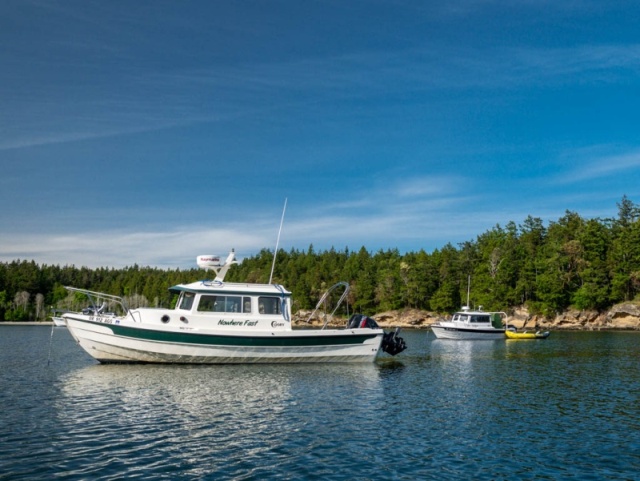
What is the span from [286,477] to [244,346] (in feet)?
64.1

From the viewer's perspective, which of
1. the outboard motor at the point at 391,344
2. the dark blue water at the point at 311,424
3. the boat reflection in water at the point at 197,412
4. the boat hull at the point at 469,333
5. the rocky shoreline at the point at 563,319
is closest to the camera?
the dark blue water at the point at 311,424

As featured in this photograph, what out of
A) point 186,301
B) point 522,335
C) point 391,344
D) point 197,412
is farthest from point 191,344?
point 522,335

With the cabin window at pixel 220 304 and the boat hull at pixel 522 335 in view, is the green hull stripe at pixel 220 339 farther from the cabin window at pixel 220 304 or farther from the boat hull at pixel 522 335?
the boat hull at pixel 522 335

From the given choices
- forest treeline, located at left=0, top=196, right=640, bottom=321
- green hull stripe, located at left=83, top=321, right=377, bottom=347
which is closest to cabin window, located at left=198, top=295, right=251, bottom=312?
green hull stripe, located at left=83, top=321, right=377, bottom=347

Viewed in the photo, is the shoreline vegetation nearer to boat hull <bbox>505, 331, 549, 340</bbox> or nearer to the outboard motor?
boat hull <bbox>505, 331, 549, 340</bbox>

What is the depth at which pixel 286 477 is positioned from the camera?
1294 centimetres

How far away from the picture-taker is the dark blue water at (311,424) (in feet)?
44.8

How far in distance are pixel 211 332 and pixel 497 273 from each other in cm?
9688

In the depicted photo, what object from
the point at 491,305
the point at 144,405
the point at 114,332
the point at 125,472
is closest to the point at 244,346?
the point at 114,332

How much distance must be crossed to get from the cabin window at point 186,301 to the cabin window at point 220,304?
0.61m

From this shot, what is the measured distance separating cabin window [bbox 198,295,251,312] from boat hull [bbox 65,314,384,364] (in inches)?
58.7

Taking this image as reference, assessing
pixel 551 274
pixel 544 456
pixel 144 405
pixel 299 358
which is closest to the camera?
pixel 544 456

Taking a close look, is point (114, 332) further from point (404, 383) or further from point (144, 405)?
point (404, 383)

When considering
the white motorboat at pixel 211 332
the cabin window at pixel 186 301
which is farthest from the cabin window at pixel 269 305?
the cabin window at pixel 186 301
